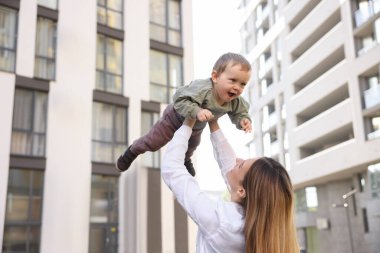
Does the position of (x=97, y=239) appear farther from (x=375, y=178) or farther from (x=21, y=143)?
(x=375, y=178)

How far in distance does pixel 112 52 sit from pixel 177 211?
5.91 metres

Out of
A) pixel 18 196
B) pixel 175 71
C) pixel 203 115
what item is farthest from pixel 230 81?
pixel 175 71

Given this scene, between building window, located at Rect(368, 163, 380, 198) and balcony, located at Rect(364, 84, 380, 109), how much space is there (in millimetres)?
3103

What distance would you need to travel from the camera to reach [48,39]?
15.3m

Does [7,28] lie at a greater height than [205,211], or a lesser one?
greater

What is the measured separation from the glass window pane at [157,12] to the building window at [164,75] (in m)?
1.28

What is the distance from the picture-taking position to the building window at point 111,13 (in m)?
16.8

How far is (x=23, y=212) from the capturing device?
13594mm

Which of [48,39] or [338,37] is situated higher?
[338,37]

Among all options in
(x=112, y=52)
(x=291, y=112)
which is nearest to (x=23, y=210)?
(x=112, y=52)

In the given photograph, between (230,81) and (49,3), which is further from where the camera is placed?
(49,3)

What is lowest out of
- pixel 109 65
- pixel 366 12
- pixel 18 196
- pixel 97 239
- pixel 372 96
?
pixel 97 239

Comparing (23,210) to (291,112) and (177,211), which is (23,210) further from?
(291,112)

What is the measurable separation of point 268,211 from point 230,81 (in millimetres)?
982
